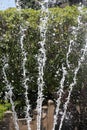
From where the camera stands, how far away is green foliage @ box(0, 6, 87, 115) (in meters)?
6.67

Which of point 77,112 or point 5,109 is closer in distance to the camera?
point 5,109

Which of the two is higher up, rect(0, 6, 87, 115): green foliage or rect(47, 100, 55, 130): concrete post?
rect(0, 6, 87, 115): green foliage

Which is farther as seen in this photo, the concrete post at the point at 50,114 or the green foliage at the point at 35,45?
the green foliage at the point at 35,45

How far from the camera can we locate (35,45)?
264 inches

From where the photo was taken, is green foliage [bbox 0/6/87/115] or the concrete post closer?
the concrete post

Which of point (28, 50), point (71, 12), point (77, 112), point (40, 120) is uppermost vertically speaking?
point (71, 12)

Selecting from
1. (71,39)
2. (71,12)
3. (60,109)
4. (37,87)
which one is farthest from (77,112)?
(71,12)

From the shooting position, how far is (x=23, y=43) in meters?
6.66

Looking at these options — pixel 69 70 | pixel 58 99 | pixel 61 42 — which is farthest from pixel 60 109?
pixel 61 42

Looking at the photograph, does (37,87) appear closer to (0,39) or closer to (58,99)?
(58,99)

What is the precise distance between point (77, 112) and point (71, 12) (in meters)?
1.60

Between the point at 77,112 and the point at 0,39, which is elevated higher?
the point at 0,39

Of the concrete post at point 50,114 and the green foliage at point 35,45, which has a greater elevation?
the green foliage at point 35,45

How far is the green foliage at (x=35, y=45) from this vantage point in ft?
21.9
